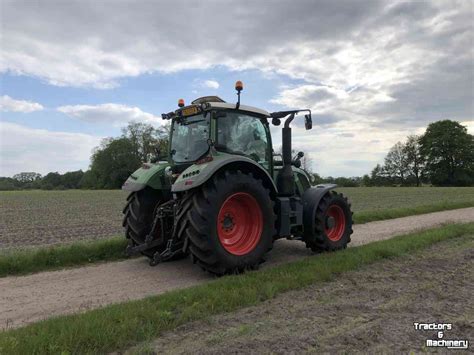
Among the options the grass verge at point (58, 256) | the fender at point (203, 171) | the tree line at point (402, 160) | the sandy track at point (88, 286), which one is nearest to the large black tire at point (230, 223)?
the fender at point (203, 171)

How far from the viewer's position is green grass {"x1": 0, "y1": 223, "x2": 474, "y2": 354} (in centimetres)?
318

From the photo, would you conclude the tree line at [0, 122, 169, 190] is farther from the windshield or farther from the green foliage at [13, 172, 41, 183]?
the windshield

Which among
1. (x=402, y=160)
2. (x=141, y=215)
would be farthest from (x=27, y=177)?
(x=141, y=215)

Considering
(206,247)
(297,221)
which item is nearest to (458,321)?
(206,247)

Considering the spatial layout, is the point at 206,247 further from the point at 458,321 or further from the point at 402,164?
the point at 402,164

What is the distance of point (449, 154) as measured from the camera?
2992 inches

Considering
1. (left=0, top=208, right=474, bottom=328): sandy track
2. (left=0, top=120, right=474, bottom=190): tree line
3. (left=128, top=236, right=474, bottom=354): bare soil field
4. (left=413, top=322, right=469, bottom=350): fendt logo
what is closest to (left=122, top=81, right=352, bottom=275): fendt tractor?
(left=0, top=208, right=474, bottom=328): sandy track

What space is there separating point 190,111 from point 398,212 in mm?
10124

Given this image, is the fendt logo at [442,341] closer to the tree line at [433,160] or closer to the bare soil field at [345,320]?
the bare soil field at [345,320]

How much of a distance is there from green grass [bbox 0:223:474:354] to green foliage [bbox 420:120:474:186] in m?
76.5

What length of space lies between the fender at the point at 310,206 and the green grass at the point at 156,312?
863mm

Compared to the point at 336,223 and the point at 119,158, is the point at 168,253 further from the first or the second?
the point at 119,158

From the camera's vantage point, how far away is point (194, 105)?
613cm

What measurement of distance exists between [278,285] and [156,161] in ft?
12.1
